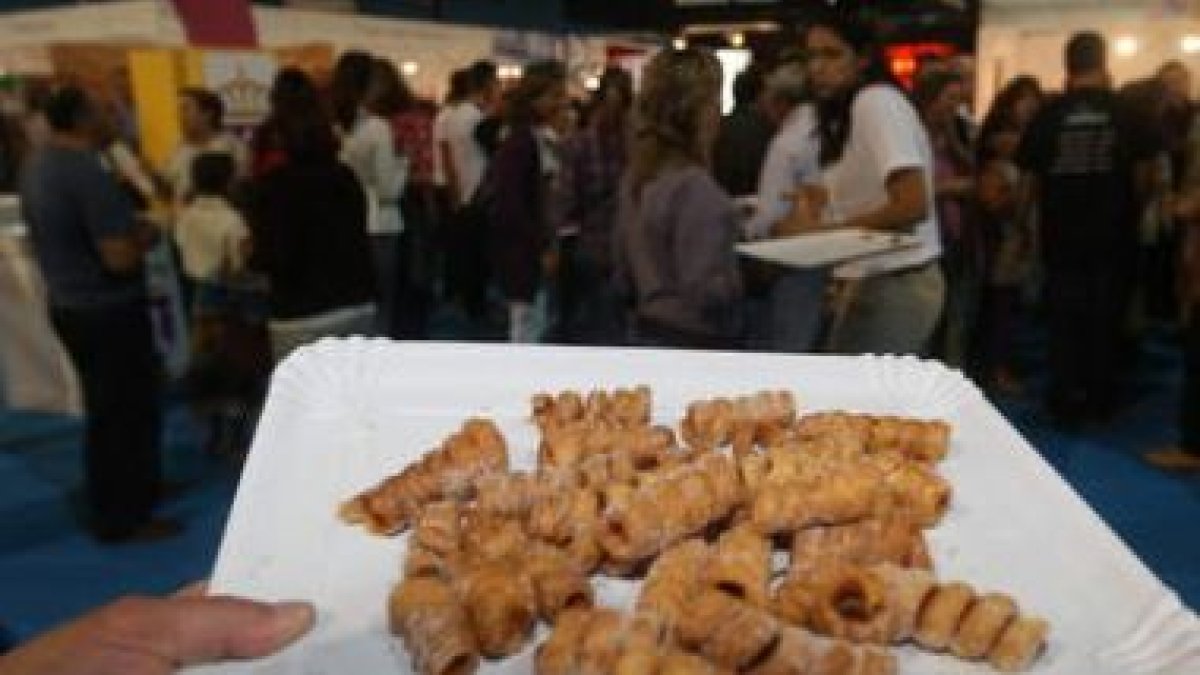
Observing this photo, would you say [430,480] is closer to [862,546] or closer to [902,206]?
[862,546]

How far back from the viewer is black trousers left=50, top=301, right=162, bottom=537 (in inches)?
120

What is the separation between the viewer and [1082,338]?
423 centimetres

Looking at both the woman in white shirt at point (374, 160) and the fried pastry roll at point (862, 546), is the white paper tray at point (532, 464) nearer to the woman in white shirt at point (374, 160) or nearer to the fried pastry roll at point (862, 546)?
the fried pastry roll at point (862, 546)

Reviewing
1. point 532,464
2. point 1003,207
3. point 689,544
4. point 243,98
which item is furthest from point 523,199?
point 689,544

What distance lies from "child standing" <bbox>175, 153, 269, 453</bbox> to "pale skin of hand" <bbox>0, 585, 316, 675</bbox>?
2.93 m

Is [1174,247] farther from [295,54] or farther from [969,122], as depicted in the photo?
[295,54]

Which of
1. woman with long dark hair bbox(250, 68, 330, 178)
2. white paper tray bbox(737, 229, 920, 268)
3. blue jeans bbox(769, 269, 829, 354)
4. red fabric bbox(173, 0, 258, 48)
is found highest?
red fabric bbox(173, 0, 258, 48)

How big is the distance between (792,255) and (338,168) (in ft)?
3.75

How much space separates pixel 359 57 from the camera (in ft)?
13.2

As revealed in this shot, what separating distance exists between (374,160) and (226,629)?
3.76 m

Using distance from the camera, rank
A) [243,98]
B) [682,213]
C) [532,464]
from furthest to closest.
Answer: [243,98]
[682,213]
[532,464]

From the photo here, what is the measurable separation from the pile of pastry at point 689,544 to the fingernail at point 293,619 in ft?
0.21

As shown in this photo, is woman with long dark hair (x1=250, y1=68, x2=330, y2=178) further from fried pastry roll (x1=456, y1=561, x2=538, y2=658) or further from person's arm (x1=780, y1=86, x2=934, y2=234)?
fried pastry roll (x1=456, y1=561, x2=538, y2=658)

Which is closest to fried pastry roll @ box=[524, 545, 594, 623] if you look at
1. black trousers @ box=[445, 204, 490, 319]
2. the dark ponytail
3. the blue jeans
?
the dark ponytail
